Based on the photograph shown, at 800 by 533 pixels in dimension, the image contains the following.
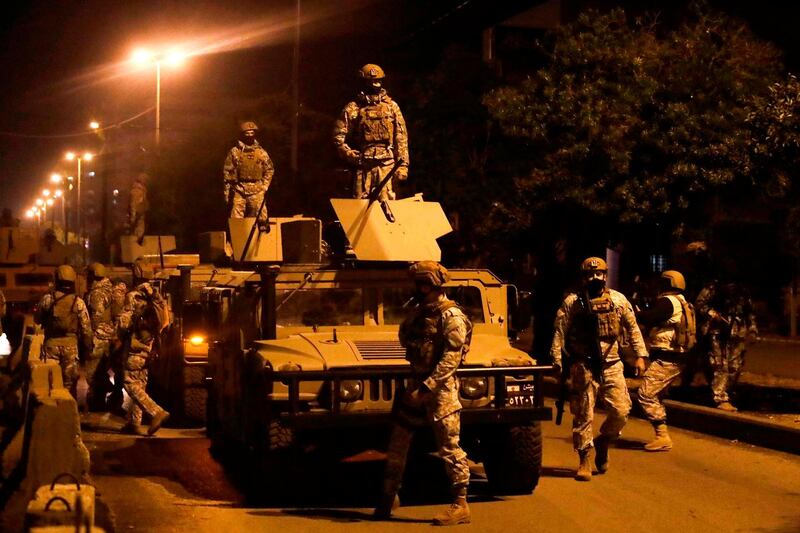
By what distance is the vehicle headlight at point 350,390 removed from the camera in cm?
894

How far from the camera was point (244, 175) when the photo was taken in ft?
50.5

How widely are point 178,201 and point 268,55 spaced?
50.7 feet

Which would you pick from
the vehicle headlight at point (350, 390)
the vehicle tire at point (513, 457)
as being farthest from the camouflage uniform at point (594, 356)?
the vehicle headlight at point (350, 390)

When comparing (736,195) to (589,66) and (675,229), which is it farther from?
(589,66)

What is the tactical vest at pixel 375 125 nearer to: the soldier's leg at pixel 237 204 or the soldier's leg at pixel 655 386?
the soldier's leg at pixel 237 204

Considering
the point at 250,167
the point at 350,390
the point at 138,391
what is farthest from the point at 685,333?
→ the point at 250,167

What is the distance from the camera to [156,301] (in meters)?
13.6

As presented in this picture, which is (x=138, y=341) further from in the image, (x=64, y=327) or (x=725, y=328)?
(x=725, y=328)

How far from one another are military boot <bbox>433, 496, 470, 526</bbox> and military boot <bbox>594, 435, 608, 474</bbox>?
95.6 inches

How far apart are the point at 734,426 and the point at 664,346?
4.68ft

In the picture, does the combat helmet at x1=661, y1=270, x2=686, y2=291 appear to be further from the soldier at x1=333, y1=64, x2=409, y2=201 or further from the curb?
the soldier at x1=333, y1=64, x2=409, y2=201

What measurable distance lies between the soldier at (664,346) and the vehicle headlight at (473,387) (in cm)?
343

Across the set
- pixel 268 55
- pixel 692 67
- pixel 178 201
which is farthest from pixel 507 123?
pixel 268 55

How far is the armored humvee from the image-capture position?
889 cm
